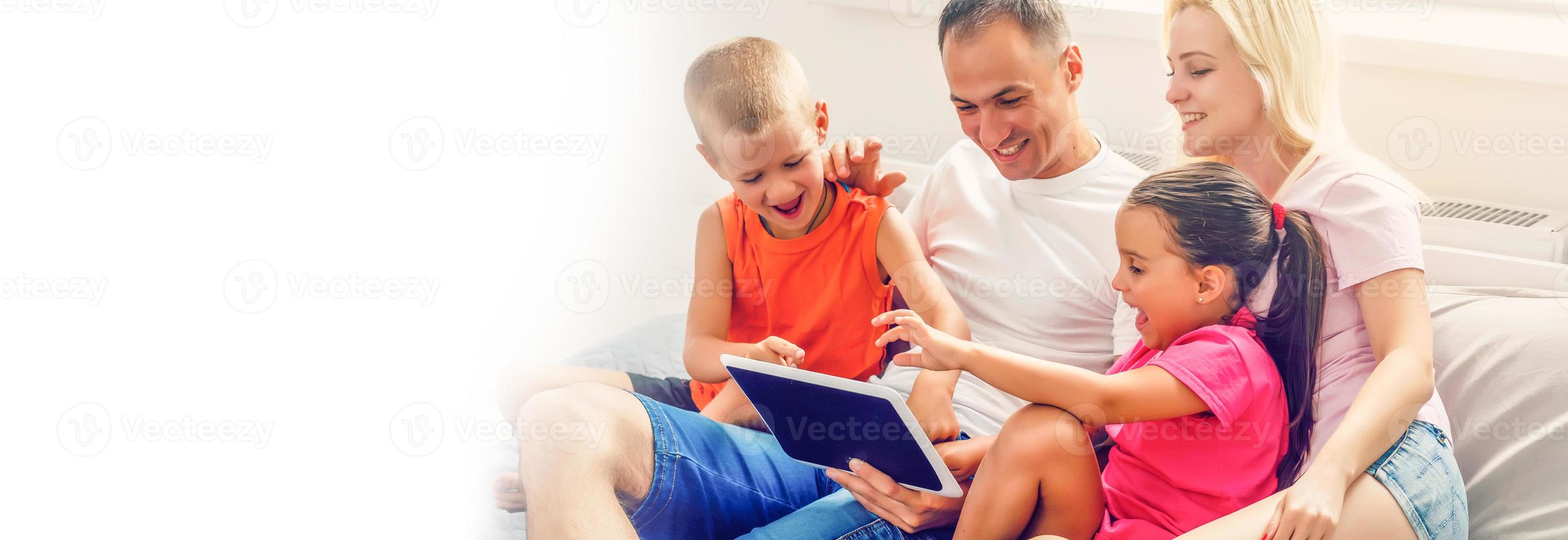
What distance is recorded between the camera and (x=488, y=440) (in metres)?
1.86

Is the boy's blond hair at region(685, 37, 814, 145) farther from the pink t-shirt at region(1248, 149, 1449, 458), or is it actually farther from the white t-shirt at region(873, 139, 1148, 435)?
the pink t-shirt at region(1248, 149, 1449, 458)

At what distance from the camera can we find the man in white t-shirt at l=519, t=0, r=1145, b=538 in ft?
3.88

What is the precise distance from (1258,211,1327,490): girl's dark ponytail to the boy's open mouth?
21.5 inches

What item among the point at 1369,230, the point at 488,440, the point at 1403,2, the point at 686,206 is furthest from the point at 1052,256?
the point at 686,206

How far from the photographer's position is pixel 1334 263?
1205 mm

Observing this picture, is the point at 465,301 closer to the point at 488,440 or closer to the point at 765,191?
the point at 488,440

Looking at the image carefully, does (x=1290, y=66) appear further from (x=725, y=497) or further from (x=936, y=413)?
(x=725, y=497)

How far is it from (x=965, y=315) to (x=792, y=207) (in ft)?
0.98

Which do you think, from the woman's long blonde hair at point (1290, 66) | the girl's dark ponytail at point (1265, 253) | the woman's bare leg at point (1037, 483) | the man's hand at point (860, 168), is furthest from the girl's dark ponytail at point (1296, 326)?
the man's hand at point (860, 168)

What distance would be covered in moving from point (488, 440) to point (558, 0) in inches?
33.1

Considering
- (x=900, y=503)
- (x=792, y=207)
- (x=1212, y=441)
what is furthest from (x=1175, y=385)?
(x=792, y=207)

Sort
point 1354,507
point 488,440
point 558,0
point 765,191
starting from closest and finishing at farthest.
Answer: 1. point 1354,507
2. point 765,191
3. point 488,440
4. point 558,0

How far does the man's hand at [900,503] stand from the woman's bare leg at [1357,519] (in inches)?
9.9

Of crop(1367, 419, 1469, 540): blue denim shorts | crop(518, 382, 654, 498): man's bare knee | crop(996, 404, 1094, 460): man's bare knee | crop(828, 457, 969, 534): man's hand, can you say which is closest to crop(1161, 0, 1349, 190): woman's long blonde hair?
crop(1367, 419, 1469, 540): blue denim shorts
